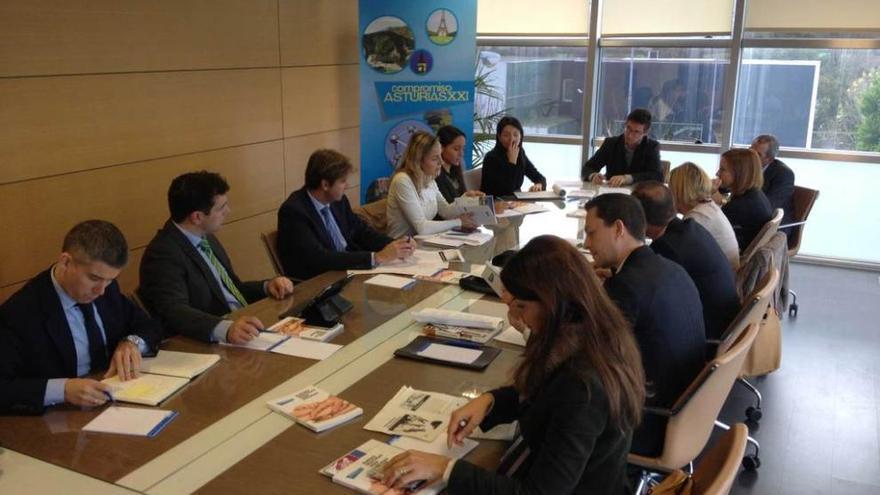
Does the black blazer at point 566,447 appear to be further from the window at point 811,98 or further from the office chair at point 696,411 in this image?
the window at point 811,98

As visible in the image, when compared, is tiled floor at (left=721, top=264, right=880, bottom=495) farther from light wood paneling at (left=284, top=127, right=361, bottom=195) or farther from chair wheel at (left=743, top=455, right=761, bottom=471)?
light wood paneling at (left=284, top=127, right=361, bottom=195)

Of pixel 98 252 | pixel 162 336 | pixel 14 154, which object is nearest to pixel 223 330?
pixel 162 336

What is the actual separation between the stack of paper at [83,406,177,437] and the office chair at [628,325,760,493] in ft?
5.27

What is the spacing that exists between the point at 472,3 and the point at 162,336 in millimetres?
5231

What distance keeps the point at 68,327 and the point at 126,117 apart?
82.7 inches

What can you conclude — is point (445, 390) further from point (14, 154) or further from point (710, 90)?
point (710, 90)

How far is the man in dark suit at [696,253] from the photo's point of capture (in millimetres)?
3432

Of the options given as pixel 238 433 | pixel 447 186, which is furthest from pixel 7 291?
pixel 447 186

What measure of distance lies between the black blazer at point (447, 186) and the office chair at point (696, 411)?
303 centimetres

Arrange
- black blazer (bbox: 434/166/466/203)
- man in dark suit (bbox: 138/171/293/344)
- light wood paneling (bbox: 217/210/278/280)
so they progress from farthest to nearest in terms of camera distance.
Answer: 1. black blazer (bbox: 434/166/466/203)
2. light wood paneling (bbox: 217/210/278/280)
3. man in dark suit (bbox: 138/171/293/344)

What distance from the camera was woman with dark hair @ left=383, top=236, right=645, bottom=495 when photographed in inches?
69.8

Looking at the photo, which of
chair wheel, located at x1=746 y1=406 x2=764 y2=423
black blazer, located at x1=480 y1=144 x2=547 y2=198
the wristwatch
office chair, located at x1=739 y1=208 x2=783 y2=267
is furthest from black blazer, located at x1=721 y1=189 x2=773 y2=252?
the wristwatch

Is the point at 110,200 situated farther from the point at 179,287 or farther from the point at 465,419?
the point at 465,419

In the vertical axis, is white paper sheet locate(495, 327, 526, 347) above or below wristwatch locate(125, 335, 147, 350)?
below
